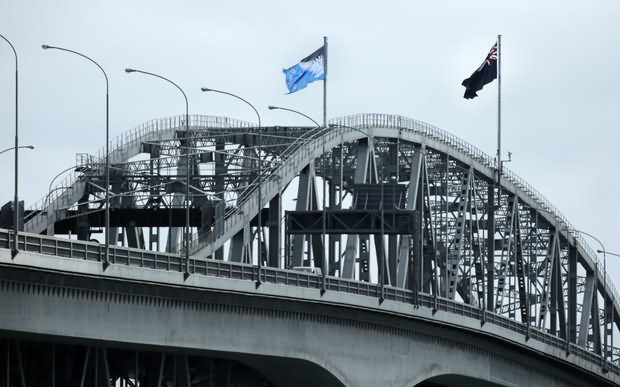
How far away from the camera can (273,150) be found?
125688 millimetres

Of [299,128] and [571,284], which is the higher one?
[299,128]

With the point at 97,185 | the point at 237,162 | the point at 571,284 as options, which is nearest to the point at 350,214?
the point at 97,185

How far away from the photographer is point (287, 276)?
8538 cm

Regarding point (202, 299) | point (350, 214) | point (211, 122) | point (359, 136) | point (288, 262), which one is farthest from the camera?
point (211, 122)

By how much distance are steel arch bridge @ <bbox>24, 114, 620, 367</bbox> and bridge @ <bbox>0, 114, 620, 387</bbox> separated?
0.21 meters

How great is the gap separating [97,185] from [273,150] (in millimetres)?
16611

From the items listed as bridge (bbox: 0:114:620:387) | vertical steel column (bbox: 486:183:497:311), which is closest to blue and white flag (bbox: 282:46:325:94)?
bridge (bbox: 0:114:620:387)

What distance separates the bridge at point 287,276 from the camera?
7200 cm

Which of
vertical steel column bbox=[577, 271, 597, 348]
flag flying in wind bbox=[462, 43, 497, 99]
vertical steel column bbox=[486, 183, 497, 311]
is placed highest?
flag flying in wind bbox=[462, 43, 497, 99]

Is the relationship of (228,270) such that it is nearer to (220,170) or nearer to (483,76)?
(220,170)

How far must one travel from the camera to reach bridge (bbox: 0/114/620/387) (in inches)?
2835

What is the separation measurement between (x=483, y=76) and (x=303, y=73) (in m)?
14.9

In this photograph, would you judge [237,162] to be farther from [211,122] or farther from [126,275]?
[126,275]

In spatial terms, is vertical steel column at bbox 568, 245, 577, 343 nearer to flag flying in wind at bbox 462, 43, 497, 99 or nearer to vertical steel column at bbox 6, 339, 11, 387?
→ flag flying in wind at bbox 462, 43, 497, 99
